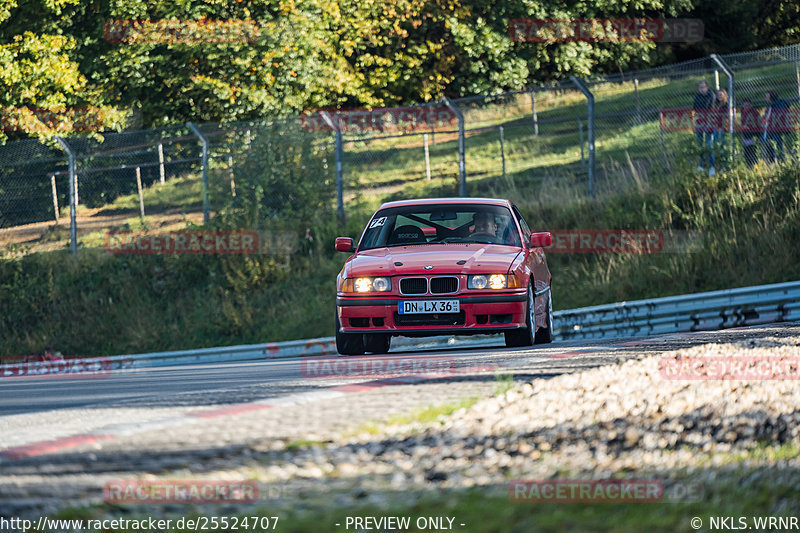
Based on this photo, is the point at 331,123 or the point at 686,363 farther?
the point at 331,123

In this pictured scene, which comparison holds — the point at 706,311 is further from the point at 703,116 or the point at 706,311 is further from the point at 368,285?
the point at 703,116

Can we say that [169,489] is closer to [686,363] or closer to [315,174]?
[686,363]

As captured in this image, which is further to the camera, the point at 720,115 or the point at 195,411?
the point at 720,115

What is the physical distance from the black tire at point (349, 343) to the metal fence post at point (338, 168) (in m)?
10.4

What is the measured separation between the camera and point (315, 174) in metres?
22.6

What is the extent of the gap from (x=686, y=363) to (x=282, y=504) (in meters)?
4.94

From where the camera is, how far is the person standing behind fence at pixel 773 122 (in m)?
19.3

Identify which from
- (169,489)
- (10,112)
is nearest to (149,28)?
(10,112)

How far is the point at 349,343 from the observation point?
11.6m

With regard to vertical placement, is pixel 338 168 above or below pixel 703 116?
below
